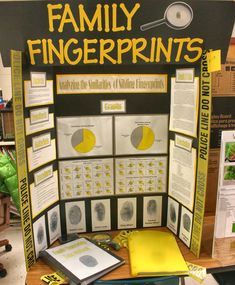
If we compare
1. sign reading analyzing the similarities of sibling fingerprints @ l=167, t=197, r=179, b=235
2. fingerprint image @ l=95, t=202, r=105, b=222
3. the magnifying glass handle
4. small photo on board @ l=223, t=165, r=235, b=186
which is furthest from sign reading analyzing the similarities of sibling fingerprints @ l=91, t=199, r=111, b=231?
the magnifying glass handle

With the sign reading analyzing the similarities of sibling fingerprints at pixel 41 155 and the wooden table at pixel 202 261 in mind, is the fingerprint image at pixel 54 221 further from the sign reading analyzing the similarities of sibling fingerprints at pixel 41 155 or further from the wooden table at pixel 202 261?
the sign reading analyzing the similarities of sibling fingerprints at pixel 41 155

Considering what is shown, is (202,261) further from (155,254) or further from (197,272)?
(155,254)

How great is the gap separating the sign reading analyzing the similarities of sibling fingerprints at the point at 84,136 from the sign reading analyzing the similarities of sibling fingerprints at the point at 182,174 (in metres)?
0.33

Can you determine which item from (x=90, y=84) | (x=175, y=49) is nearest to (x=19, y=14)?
(x=90, y=84)

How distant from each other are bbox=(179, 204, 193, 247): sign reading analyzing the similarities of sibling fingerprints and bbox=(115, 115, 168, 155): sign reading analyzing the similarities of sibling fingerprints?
1.06ft

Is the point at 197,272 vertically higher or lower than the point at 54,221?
lower

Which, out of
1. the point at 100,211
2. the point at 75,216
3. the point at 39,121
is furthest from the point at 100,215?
the point at 39,121

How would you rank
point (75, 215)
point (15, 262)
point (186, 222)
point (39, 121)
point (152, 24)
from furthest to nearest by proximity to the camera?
point (15, 262)
point (75, 215)
point (186, 222)
point (39, 121)
point (152, 24)

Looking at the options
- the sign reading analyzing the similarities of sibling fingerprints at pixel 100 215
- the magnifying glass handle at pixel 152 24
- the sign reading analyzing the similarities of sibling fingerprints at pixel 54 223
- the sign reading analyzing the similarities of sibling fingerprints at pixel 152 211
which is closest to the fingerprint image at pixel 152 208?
the sign reading analyzing the similarities of sibling fingerprints at pixel 152 211

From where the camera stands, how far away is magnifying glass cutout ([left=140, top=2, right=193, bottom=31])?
120 centimetres

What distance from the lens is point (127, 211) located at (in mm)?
1600

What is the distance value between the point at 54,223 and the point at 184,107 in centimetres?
85

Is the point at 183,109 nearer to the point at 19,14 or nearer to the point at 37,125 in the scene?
the point at 37,125

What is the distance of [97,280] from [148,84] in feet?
2.99
